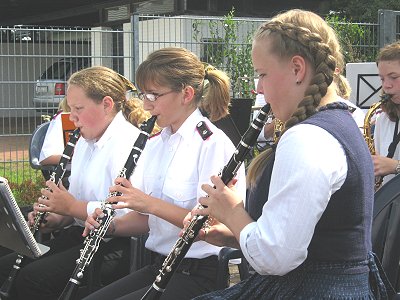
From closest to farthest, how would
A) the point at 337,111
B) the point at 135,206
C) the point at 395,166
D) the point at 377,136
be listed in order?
the point at 337,111 < the point at 135,206 < the point at 395,166 < the point at 377,136

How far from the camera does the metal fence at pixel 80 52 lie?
760 centimetres

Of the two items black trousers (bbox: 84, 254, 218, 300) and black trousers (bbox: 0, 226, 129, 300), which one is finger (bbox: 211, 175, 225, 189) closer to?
black trousers (bbox: 84, 254, 218, 300)

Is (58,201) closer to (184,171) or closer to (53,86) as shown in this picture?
(184,171)

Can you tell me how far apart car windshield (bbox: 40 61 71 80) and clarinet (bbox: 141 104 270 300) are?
5326 mm

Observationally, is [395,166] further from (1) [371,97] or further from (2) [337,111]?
(1) [371,97]

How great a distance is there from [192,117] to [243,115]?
298 centimetres

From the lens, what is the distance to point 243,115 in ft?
19.1

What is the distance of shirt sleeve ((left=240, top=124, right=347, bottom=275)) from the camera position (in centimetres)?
168

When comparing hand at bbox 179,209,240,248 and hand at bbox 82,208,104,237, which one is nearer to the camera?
hand at bbox 179,209,240,248

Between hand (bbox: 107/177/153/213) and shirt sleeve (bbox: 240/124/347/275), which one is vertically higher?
shirt sleeve (bbox: 240/124/347/275)

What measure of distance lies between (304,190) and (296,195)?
2 cm

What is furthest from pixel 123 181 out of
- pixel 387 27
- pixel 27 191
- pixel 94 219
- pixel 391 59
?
pixel 387 27

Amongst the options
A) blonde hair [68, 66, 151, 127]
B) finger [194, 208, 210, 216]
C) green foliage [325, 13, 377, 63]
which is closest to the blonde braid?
finger [194, 208, 210, 216]

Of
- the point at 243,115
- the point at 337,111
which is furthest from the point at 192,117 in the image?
the point at 243,115
